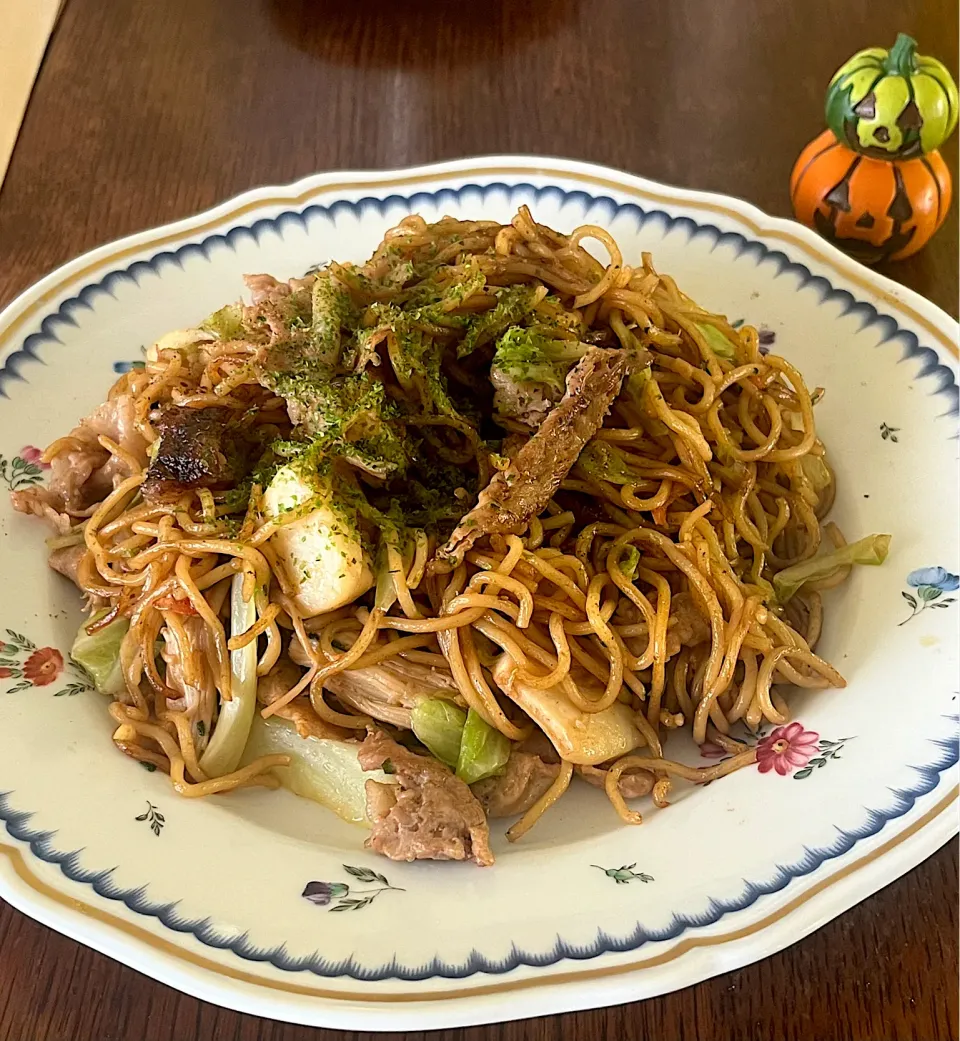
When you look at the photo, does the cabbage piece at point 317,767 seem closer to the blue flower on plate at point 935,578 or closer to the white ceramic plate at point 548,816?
the white ceramic plate at point 548,816

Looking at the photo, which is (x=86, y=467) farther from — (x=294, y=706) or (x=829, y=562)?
(x=829, y=562)

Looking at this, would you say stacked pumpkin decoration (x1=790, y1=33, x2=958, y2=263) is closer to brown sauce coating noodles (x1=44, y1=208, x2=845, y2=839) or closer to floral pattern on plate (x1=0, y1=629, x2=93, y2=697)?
brown sauce coating noodles (x1=44, y1=208, x2=845, y2=839)

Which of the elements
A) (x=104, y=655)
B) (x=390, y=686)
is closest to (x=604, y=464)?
(x=390, y=686)

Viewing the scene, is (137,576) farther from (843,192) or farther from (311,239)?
(843,192)

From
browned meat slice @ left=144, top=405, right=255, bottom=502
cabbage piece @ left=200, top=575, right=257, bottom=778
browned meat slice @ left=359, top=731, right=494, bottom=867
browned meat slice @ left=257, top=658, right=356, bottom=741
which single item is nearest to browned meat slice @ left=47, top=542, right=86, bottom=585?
browned meat slice @ left=144, top=405, right=255, bottom=502

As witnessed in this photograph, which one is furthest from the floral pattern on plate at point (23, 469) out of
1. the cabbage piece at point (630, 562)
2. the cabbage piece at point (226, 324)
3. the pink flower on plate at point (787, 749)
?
the pink flower on plate at point (787, 749)

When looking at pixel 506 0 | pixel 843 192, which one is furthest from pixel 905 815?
pixel 506 0

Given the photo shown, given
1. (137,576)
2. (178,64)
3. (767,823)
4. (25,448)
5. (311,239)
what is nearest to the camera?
(767,823)
